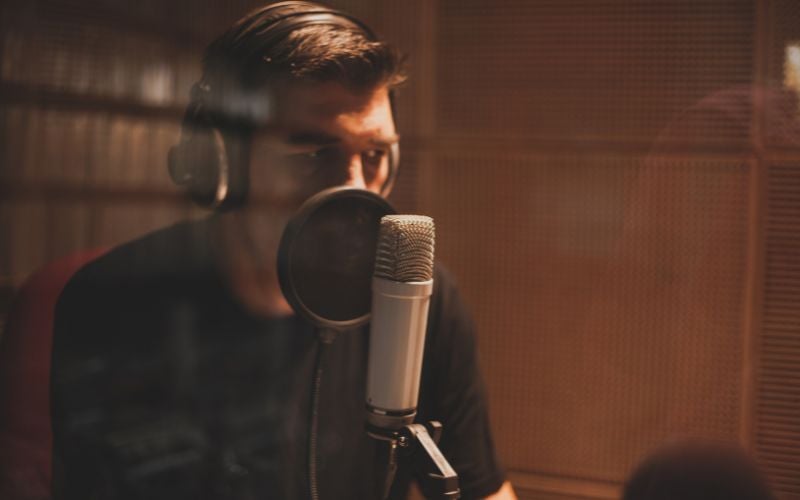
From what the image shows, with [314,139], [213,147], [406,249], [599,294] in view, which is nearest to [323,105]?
[314,139]

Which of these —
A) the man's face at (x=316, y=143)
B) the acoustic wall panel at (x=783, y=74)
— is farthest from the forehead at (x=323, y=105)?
the acoustic wall panel at (x=783, y=74)

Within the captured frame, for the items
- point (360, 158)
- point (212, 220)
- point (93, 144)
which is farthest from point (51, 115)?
point (360, 158)

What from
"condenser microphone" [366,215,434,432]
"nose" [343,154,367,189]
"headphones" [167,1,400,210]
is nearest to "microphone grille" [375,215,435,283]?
"condenser microphone" [366,215,434,432]

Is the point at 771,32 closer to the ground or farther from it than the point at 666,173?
farther from it

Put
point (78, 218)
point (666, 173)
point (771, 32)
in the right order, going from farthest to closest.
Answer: point (666, 173)
point (78, 218)
point (771, 32)

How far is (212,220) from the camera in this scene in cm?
119

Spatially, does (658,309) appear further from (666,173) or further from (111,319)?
(111,319)

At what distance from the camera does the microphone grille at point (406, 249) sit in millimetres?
759

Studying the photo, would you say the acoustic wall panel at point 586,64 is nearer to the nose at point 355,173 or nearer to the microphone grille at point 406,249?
the nose at point 355,173

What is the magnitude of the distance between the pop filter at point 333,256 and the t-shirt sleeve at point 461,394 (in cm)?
31

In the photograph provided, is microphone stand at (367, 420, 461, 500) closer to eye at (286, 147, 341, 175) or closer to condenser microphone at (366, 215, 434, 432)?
condenser microphone at (366, 215, 434, 432)

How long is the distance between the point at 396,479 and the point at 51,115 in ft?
2.28

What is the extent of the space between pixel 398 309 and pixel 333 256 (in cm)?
13

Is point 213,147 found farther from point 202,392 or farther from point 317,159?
point 202,392
